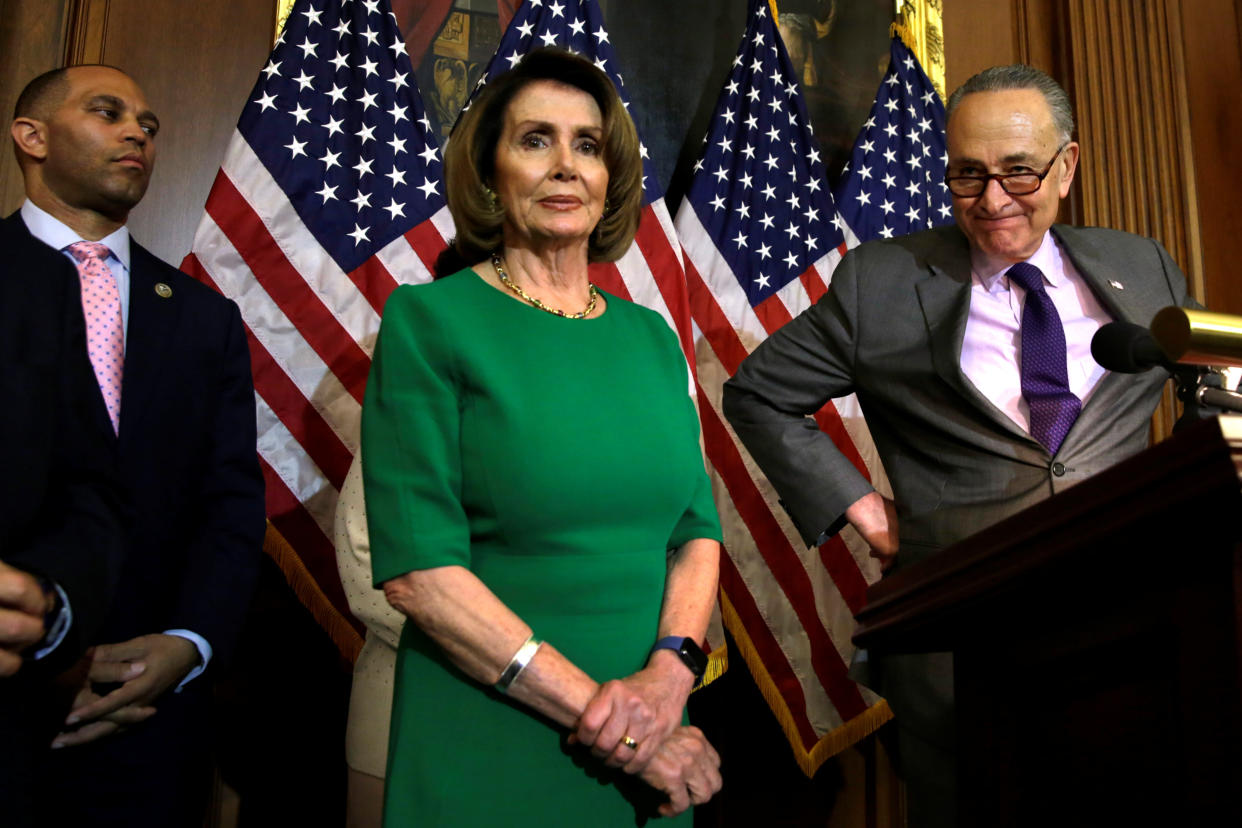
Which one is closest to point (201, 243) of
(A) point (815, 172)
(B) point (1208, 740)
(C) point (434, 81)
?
(C) point (434, 81)

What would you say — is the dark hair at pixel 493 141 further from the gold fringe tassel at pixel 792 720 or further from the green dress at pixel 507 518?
the gold fringe tassel at pixel 792 720

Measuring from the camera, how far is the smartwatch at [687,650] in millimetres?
1628

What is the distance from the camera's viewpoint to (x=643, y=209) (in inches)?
136

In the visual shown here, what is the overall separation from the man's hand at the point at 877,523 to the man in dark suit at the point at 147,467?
1279mm

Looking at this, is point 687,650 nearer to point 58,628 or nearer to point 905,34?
point 58,628

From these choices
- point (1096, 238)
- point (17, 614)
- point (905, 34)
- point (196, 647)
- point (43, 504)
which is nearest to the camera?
point (17, 614)

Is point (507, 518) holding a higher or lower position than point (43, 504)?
lower

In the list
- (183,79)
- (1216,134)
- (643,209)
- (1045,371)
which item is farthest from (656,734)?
(1216,134)

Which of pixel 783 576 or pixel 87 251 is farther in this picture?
pixel 783 576

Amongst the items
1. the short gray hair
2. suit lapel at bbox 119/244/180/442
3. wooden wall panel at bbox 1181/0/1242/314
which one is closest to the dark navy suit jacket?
suit lapel at bbox 119/244/180/442

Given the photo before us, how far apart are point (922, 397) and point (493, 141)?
3.29 ft

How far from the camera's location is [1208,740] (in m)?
0.86

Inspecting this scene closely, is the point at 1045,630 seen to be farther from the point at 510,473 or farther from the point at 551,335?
the point at 551,335

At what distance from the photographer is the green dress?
1516 millimetres
